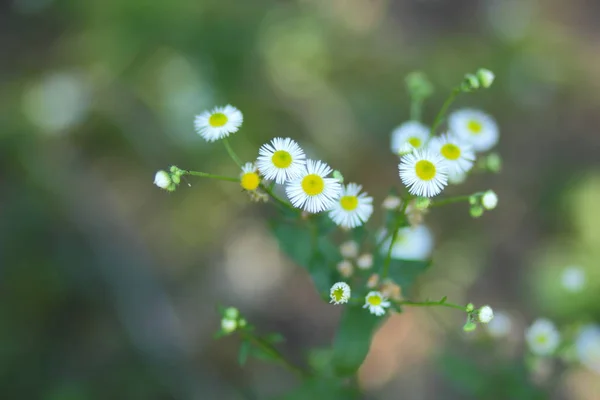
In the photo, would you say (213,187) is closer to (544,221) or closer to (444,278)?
(444,278)

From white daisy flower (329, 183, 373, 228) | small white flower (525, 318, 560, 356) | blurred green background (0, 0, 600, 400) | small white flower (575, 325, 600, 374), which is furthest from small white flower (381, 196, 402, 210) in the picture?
blurred green background (0, 0, 600, 400)

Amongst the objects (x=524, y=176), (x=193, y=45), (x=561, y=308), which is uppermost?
(x=524, y=176)

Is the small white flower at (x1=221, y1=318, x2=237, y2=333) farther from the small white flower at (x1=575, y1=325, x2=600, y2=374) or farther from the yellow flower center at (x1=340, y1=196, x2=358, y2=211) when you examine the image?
the small white flower at (x1=575, y1=325, x2=600, y2=374)

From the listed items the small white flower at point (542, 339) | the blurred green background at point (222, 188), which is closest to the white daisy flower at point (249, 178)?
the small white flower at point (542, 339)

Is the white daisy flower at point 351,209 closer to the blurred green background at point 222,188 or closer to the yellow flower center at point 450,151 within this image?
the yellow flower center at point 450,151

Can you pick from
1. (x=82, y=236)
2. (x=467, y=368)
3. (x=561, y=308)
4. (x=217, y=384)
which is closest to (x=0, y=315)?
(x=82, y=236)

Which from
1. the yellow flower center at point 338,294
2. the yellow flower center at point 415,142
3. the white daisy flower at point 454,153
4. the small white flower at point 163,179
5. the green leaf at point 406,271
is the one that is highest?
the yellow flower center at point 415,142
